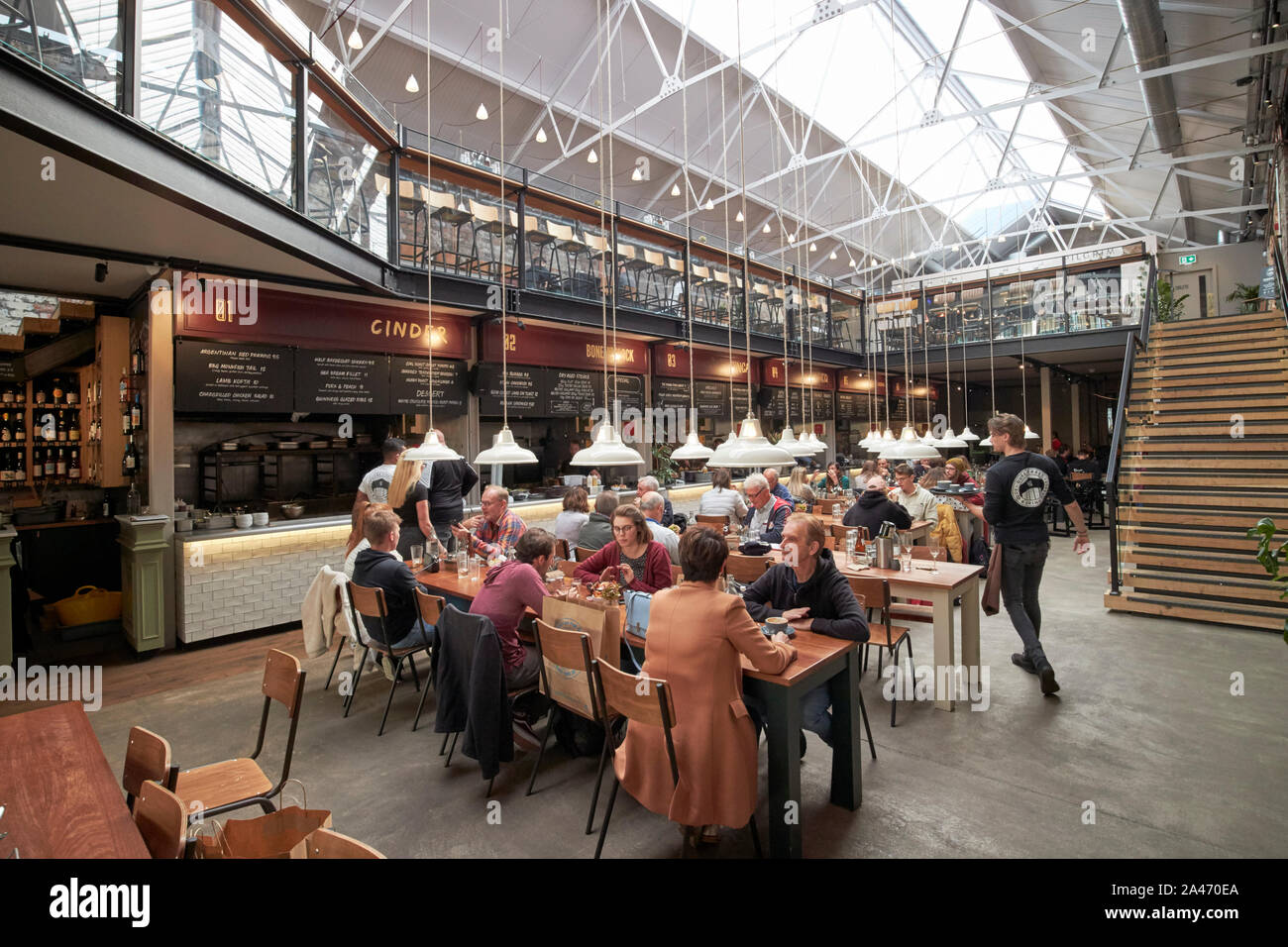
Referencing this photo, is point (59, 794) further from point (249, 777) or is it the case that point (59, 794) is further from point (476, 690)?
point (476, 690)

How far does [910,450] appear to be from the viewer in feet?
18.1

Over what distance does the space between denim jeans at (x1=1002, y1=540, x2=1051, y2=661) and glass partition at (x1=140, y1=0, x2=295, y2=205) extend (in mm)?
6166

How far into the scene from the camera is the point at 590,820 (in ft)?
9.26

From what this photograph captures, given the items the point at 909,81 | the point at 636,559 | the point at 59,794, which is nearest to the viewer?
the point at 59,794

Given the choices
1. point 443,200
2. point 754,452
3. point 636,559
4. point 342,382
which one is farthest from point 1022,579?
point 443,200

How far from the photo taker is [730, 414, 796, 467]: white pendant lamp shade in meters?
3.67

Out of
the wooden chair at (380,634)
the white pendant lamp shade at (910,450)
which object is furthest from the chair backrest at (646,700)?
the white pendant lamp shade at (910,450)

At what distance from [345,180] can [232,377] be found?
91.7 inches

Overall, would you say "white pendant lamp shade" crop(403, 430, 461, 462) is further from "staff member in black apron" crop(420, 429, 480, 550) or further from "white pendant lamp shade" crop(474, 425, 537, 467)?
"staff member in black apron" crop(420, 429, 480, 550)

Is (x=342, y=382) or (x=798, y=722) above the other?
(x=342, y=382)

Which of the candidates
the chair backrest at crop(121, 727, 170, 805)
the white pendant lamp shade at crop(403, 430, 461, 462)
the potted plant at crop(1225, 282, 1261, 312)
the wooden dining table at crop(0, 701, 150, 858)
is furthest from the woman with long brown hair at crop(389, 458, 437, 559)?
the potted plant at crop(1225, 282, 1261, 312)

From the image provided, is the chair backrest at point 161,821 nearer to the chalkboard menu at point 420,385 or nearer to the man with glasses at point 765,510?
the man with glasses at point 765,510

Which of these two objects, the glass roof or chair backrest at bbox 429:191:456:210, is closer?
chair backrest at bbox 429:191:456:210

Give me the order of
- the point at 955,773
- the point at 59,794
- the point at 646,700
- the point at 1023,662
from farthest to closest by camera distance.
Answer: the point at 1023,662
the point at 955,773
the point at 646,700
the point at 59,794
